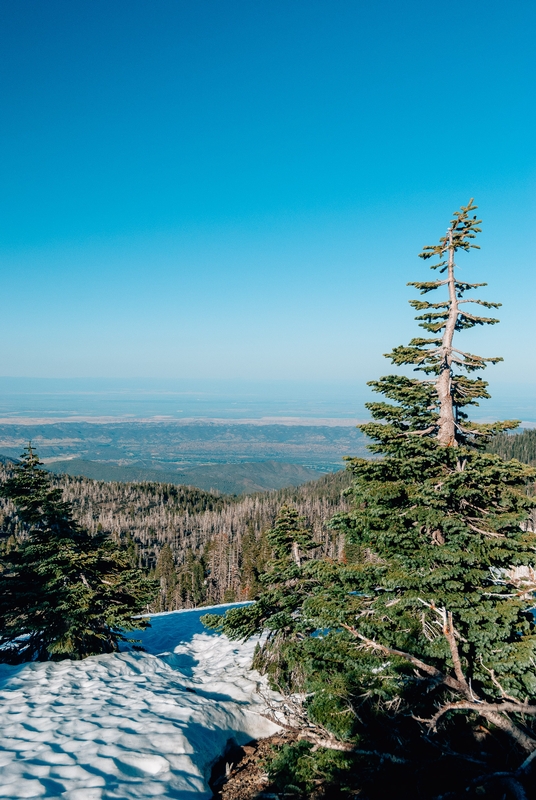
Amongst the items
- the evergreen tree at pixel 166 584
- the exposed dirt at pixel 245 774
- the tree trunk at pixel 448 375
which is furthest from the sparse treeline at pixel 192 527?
the tree trunk at pixel 448 375

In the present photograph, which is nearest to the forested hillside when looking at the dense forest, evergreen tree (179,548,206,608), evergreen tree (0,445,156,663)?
the dense forest

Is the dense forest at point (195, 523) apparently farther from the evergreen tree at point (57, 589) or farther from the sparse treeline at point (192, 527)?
the evergreen tree at point (57, 589)

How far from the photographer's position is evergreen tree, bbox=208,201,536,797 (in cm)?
702

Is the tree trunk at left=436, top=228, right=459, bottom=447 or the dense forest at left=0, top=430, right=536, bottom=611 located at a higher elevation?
the tree trunk at left=436, top=228, right=459, bottom=447

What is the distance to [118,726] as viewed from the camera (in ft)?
26.3

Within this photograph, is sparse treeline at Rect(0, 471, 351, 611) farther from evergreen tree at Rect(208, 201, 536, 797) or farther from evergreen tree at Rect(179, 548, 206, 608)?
evergreen tree at Rect(208, 201, 536, 797)

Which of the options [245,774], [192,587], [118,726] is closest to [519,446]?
[192,587]

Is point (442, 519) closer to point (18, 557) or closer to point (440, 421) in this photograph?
point (440, 421)

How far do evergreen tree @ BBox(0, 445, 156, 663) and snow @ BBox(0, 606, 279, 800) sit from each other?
122cm

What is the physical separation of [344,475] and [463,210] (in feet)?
496

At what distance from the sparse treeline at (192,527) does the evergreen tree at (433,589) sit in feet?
147

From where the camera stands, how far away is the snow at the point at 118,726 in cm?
622

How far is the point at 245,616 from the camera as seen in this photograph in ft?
38.2

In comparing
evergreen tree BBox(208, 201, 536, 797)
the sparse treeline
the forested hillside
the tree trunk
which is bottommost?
the sparse treeline
